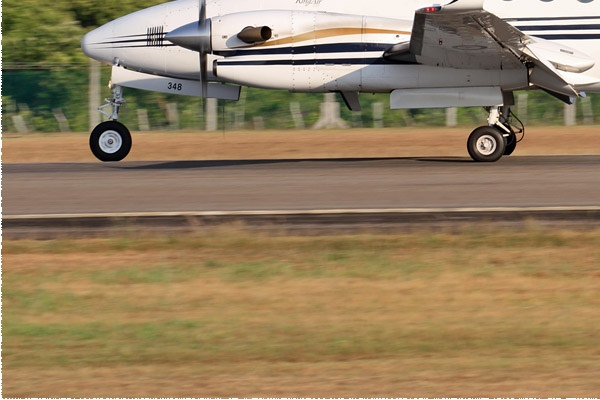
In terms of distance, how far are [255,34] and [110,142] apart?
4.01 meters

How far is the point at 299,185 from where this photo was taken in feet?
56.5

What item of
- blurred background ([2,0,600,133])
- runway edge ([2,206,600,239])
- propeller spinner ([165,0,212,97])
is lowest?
runway edge ([2,206,600,239])

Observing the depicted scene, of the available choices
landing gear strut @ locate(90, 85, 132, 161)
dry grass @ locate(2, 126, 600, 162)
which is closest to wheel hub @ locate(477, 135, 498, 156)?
dry grass @ locate(2, 126, 600, 162)

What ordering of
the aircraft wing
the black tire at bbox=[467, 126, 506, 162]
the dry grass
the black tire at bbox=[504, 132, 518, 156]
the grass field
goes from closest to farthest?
the grass field
the aircraft wing
the black tire at bbox=[467, 126, 506, 162]
the black tire at bbox=[504, 132, 518, 156]
the dry grass

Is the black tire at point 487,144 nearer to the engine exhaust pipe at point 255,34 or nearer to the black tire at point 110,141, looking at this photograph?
the engine exhaust pipe at point 255,34

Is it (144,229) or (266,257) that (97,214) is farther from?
(266,257)

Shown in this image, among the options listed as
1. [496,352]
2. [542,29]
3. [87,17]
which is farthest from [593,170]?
[87,17]

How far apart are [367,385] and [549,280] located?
3.84 meters

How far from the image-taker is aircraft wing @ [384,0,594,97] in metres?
18.7

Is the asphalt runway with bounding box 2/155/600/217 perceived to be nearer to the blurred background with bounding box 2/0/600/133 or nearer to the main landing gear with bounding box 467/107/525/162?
the main landing gear with bounding box 467/107/525/162

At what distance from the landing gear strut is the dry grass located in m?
3.24

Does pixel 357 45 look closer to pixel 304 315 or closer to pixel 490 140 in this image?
pixel 490 140

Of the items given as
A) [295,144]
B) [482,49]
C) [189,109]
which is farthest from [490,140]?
[189,109]

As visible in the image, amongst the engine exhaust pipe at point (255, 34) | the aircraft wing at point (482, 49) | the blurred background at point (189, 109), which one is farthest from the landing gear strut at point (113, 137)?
the blurred background at point (189, 109)
